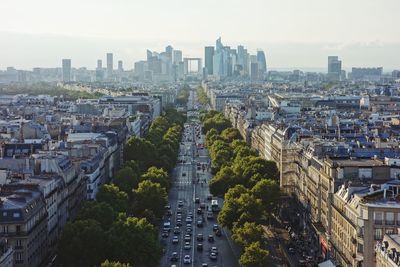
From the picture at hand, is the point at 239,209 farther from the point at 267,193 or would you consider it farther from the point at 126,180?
the point at 126,180

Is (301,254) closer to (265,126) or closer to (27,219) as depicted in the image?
(27,219)

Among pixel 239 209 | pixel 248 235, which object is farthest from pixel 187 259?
pixel 239 209

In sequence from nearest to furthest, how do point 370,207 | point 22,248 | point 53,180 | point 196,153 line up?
point 370,207 < point 22,248 < point 53,180 < point 196,153

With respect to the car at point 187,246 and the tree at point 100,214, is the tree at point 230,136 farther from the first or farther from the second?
the tree at point 100,214

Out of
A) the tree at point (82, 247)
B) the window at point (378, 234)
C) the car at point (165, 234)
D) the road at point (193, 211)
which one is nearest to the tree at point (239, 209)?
the road at point (193, 211)

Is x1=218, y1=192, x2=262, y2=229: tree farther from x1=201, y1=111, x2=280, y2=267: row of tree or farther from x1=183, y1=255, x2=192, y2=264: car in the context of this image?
x1=183, y1=255, x2=192, y2=264: car

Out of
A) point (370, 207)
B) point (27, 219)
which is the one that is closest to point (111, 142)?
point (27, 219)

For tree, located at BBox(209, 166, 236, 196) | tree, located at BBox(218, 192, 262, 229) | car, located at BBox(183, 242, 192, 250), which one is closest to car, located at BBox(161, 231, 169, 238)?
car, located at BBox(183, 242, 192, 250)
